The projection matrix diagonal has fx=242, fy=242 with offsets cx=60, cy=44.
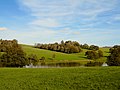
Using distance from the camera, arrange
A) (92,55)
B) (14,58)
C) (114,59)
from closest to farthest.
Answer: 1. (114,59)
2. (14,58)
3. (92,55)

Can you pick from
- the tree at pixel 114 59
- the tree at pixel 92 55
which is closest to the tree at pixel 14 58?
the tree at pixel 114 59

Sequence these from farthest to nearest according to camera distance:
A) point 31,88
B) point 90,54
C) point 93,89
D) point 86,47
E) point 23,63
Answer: point 86,47 < point 90,54 < point 23,63 < point 31,88 < point 93,89

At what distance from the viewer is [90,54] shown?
446 ft

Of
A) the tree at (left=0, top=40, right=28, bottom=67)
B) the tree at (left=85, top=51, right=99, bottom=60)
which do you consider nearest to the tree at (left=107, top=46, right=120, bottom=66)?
the tree at (left=0, top=40, right=28, bottom=67)

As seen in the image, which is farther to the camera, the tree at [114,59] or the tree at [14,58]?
the tree at [14,58]

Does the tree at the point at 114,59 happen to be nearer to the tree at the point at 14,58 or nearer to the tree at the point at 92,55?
the tree at the point at 14,58

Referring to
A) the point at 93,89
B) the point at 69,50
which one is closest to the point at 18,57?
the point at 93,89

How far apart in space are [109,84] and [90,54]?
4411 inches

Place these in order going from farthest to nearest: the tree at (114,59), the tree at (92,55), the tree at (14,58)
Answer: the tree at (92,55)
the tree at (14,58)
the tree at (114,59)

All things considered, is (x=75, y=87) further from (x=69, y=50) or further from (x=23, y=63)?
(x=69, y=50)

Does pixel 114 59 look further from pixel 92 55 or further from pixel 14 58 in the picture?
pixel 92 55

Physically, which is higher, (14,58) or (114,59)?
(114,59)

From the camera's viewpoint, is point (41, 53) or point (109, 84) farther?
point (41, 53)

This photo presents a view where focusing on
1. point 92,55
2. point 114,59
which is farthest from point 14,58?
point 92,55
